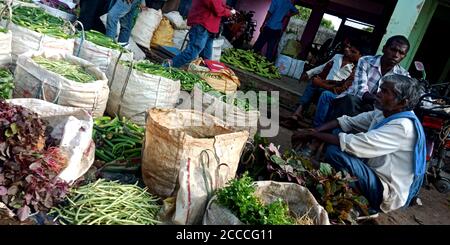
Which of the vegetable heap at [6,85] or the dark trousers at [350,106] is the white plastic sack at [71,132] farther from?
the dark trousers at [350,106]

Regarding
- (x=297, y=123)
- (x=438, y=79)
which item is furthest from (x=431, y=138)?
(x=438, y=79)

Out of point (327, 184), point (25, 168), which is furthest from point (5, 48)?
point (327, 184)

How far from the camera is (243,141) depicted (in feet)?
10.7

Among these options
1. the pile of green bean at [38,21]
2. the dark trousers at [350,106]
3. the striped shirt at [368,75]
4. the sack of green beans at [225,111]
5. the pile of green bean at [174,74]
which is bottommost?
the sack of green beans at [225,111]

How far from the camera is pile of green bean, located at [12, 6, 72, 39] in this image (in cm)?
417

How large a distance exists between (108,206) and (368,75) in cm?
362

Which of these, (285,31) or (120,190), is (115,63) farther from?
(285,31)

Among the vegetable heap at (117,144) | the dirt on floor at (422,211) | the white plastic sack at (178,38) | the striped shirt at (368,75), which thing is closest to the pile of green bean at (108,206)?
the vegetable heap at (117,144)

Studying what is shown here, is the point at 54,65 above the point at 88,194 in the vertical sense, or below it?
above

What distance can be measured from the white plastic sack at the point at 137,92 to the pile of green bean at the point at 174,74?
157mm

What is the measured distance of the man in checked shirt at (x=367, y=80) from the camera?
4.82 m
